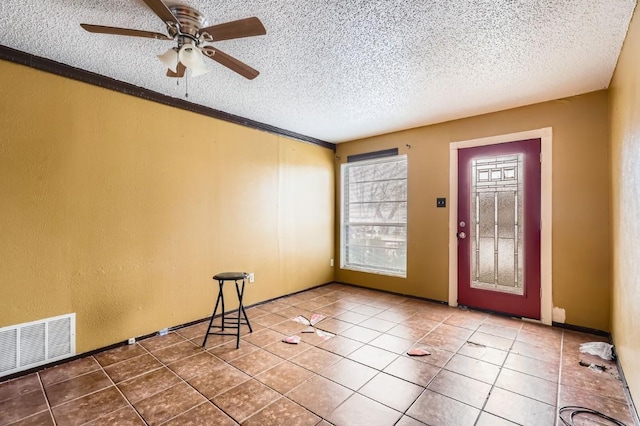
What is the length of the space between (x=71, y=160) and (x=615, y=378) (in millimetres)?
4719

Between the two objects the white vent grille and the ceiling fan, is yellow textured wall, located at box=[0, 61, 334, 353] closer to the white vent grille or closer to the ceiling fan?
the white vent grille

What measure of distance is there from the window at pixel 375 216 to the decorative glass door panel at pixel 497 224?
103 cm

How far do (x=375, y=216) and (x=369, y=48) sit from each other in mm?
3059

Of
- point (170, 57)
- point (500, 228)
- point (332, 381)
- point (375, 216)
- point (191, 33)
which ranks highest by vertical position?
point (191, 33)

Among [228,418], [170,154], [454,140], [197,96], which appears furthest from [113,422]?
[454,140]

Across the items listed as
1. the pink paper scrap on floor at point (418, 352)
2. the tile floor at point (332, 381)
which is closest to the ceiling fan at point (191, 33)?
the tile floor at point (332, 381)

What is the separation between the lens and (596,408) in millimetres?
1983

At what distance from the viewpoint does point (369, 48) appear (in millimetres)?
2354

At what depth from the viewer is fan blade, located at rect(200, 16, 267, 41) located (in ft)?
5.58

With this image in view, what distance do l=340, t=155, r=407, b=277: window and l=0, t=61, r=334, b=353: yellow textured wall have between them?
149 cm

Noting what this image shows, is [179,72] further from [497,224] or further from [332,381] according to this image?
[497,224]

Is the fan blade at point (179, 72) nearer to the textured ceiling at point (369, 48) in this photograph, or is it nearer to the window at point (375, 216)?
the textured ceiling at point (369, 48)

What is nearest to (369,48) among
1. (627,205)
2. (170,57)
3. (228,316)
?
(170,57)

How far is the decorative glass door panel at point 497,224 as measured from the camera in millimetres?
3660
